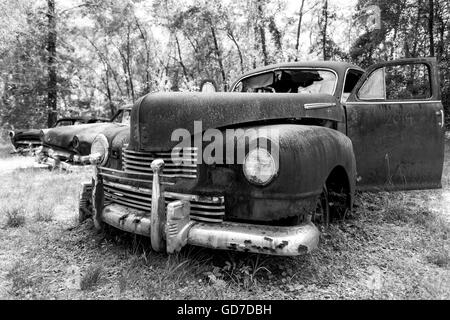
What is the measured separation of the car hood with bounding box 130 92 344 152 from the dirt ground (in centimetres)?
84

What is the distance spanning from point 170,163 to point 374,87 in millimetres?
2322

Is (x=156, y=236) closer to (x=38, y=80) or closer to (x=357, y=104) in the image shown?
(x=357, y=104)

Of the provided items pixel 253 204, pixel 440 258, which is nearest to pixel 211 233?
pixel 253 204

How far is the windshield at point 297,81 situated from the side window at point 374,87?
0.30m

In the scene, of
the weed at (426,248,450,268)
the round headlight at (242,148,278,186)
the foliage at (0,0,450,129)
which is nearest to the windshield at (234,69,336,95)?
the round headlight at (242,148,278,186)

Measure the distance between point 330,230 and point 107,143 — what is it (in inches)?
82.4

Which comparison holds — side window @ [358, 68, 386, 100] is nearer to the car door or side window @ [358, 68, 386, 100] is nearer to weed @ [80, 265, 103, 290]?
the car door

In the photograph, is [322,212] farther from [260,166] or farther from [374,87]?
[374,87]

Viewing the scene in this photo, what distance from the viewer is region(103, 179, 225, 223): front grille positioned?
7.32 feet

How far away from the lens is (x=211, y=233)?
2.14 meters

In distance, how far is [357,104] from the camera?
11.3 feet

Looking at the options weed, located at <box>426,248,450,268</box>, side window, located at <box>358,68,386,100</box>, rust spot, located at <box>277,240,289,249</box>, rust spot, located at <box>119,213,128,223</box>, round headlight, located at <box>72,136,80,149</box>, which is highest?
side window, located at <box>358,68,386,100</box>

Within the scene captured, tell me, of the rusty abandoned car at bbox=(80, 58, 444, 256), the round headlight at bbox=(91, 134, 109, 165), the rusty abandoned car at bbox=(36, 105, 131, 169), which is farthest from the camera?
the rusty abandoned car at bbox=(36, 105, 131, 169)

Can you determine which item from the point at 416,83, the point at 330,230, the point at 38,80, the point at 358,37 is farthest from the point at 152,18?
the point at 330,230
